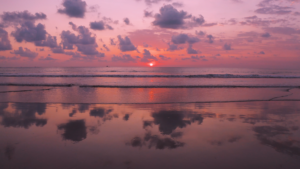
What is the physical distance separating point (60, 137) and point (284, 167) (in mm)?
5283

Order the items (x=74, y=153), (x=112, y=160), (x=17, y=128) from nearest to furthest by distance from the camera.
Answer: (x=112, y=160), (x=74, y=153), (x=17, y=128)

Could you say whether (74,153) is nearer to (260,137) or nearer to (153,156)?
(153,156)

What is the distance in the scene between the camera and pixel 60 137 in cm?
471

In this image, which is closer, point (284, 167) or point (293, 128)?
point (284, 167)

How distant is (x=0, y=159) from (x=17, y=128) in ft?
6.72

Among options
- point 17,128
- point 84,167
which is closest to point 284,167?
point 84,167

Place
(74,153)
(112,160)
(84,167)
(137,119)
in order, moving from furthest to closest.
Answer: (137,119)
(74,153)
(112,160)
(84,167)

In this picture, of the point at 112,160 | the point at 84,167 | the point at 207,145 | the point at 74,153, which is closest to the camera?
the point at 84,167

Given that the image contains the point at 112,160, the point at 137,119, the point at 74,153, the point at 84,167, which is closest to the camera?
the point at 84,167

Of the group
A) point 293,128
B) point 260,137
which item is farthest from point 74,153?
point 293,128

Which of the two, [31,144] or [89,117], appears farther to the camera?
[89,117]

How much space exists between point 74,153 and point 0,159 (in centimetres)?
146

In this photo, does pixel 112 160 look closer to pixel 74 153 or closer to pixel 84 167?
pixel 84 167

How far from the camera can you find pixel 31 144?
4.26m
